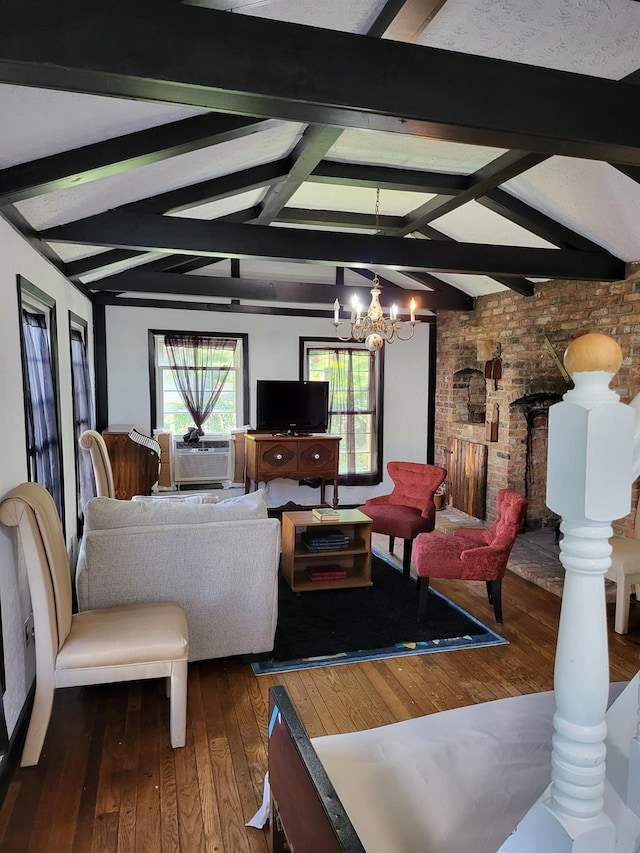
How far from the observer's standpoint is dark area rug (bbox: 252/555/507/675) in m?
3.26

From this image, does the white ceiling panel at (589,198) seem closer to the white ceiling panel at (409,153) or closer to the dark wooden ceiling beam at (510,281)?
the white ceiling panel at (409,153)

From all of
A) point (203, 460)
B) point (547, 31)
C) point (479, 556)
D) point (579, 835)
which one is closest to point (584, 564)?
point (579, 835)

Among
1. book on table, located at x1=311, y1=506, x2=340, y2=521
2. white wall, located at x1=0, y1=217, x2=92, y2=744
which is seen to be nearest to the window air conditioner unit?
book on table, located at x1=311, y1=506, x2=340, y2=521

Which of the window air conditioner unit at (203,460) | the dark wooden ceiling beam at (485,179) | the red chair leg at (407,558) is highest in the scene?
the dark wooden ceiling beam at (485,179)

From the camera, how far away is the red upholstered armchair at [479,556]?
356 centimetres

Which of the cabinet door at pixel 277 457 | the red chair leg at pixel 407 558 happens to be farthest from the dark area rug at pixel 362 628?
the cabinet door at pixel 277 457

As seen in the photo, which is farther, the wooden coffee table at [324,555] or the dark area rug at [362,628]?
the wooden coffee table at [324,555]

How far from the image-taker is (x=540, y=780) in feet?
4.98

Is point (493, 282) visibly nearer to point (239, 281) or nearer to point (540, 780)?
point (239, 281)

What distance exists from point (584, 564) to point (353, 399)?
6.08m

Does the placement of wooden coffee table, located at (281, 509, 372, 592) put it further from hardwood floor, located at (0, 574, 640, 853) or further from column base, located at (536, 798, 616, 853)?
column base, located at (536, 798, 616, 853)

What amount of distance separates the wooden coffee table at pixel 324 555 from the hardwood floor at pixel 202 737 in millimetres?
985

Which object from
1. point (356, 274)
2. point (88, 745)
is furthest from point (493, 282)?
point (88, 745)

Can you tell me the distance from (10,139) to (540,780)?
2.70 m
